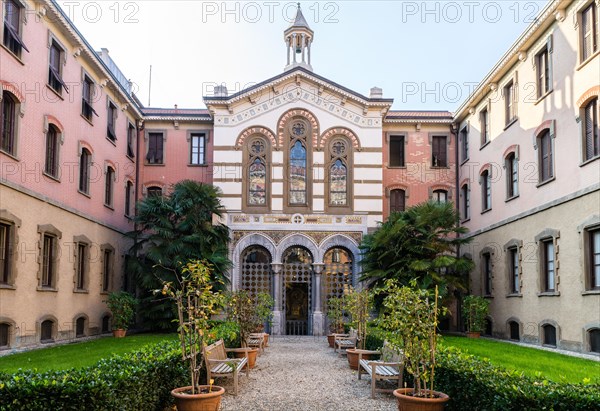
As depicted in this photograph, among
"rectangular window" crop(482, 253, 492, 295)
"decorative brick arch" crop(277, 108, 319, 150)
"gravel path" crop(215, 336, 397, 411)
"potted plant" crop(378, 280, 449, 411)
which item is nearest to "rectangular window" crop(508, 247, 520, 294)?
"rectangular window" crop(482, 253, 492, 295)

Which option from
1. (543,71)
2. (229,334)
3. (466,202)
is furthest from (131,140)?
(543,71)

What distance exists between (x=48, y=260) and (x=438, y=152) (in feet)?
58.9

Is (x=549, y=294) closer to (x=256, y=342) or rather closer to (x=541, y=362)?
(x=541, y=362)

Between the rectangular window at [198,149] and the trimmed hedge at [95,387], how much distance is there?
19966 mm

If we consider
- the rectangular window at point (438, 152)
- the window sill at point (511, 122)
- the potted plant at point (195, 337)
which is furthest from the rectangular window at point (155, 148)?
the potted plant at point (195, 337)

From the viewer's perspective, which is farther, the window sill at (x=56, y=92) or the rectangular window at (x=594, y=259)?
the window sill at (x=56, y=92)

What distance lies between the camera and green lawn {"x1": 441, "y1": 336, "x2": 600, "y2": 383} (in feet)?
36.6

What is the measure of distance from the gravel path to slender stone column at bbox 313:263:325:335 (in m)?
7.67

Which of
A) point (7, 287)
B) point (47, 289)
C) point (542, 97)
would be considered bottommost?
point (47, 289)

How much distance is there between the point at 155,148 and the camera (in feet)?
95.1

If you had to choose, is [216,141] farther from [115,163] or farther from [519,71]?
[519,71]

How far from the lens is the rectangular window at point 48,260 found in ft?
60.8

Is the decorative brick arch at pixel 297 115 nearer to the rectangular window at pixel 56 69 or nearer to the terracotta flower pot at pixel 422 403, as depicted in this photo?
the rectangular window at pixel 56 69

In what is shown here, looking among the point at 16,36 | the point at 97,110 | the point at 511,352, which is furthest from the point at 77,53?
the point at 511,352
